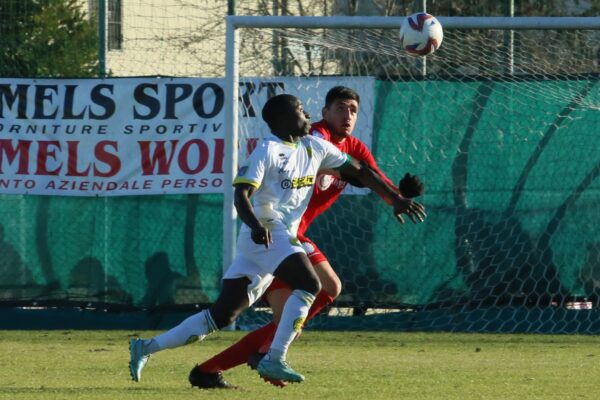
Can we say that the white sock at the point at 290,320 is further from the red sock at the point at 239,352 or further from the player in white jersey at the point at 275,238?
the red sock at the point at 239,352

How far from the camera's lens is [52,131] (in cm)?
1316

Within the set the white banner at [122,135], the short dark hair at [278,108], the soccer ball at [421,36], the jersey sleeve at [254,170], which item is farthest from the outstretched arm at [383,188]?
the white banner at [122,135]

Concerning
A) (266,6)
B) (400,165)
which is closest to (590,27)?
(400,165)

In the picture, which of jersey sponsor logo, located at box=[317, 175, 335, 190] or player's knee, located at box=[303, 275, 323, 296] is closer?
player's knee, located at box=[303, 275, 323, 296]

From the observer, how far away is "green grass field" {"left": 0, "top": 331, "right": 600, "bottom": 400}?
781cm

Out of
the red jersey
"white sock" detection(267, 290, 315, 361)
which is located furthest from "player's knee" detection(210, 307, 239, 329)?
the red jersey

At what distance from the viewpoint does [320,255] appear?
8508mm

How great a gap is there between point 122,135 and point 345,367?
456 centimetres

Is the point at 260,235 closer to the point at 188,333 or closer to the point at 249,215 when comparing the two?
the point at 249,215

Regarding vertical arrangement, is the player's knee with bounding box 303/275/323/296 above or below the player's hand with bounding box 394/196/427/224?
below

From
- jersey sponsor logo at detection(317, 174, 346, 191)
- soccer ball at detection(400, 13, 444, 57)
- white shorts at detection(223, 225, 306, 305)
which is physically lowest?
white shorts at detection(223, 225, 306, 305)

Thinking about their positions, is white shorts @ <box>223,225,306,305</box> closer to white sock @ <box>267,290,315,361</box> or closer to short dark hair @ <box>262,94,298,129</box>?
white sock @ <box>267,290,315,361</box>

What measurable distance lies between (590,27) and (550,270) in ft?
7.71

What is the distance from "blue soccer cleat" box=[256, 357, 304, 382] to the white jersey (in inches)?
31.5
